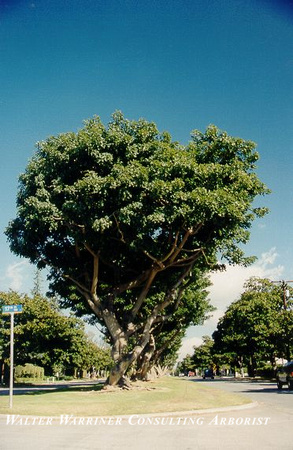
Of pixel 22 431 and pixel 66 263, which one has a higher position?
pixel 66 263

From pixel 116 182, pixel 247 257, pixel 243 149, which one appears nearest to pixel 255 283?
pixel 247 257

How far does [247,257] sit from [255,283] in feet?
117

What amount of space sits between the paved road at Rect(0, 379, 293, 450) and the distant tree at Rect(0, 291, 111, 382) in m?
32.5

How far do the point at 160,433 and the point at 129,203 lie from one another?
955 cm

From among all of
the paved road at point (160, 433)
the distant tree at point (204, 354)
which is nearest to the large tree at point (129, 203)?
the paved road at point (160, 433)

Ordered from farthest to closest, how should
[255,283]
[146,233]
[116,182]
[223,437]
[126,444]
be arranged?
[255,283] < [146,233] < [116,182] < [223,437] < [126,444]

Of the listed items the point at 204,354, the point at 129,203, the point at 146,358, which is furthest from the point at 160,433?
the point at 204,354

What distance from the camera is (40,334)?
144ft

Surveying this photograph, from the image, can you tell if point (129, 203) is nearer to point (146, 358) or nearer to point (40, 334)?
point (146, 358)

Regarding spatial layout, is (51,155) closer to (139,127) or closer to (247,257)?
(139,127)

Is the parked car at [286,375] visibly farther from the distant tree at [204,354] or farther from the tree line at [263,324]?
the distant tree at [204,354]

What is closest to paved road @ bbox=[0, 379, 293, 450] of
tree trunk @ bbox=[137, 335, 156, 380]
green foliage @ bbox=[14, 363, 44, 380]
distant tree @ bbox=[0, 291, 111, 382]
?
tree trunk @ bbox=[137, 335, 156, 380]

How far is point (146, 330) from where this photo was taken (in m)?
21.8

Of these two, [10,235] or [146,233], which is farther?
[10,235]
